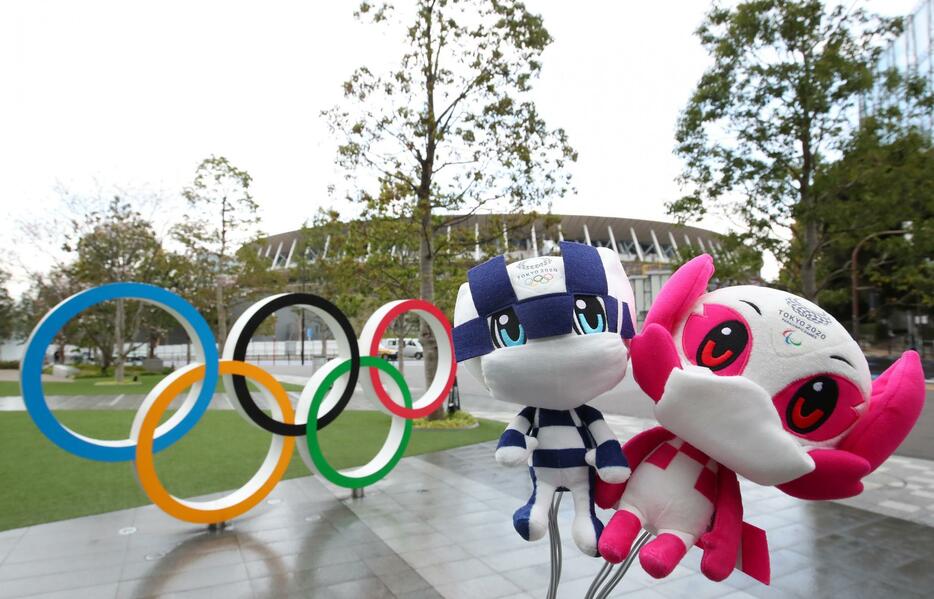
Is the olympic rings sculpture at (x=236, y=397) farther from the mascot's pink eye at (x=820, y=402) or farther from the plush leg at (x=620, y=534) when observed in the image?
the mascot's pink eye at (x=820, y=402)

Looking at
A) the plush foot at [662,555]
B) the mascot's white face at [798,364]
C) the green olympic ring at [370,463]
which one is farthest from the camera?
the green olympic ring at [370,463]

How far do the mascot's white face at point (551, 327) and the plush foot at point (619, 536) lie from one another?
23.4 inches

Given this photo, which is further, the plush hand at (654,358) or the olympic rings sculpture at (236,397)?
the olympic rings sculpture at (236,397)

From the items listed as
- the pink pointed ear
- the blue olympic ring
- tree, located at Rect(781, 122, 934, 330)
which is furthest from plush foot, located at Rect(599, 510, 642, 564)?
tree, located at Rect(781, 122, 934, 330)

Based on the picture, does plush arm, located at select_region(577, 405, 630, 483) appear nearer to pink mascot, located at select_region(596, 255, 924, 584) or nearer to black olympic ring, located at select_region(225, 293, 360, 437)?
pink mascot, located at select_region(596, 255, 924, 584)

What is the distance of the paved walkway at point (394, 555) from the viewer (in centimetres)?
539

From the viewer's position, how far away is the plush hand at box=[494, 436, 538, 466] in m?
3.00

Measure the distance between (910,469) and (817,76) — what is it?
6.81m

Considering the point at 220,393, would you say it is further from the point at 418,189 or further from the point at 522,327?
the point at 522,327

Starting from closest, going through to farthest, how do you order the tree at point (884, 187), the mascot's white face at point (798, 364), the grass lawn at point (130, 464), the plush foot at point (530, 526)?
the mascot's white face at point (798, 364) → the plush foot at point (530, 526) → the grass lawn at point (130, 464) → the tree at point (884, 187)

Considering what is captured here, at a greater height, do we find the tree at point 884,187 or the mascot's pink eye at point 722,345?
the tree at point 884,187

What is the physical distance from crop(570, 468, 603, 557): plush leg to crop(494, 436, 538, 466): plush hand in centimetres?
30

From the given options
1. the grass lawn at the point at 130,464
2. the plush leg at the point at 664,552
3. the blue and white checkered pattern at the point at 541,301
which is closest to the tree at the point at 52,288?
the grass lawn at the point at 130,464

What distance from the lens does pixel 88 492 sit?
847 cm
